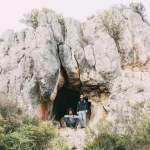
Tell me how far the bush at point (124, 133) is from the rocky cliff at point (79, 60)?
1978mm

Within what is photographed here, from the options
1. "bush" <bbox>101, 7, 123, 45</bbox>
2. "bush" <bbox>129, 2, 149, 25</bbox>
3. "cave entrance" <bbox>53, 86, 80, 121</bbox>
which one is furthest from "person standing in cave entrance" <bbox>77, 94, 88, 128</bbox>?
"bush" <bbox>129, 2, 149, 25</bbox>

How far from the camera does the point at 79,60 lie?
67.6ft

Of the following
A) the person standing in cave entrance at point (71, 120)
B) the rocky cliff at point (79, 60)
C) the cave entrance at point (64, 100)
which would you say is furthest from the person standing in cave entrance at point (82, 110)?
the cave entrance at point (64, 100)

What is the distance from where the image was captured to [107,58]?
20.1 metres

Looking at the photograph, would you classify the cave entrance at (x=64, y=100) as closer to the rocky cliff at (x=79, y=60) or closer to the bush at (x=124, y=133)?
the rocky cliff at (x=79, y=60)

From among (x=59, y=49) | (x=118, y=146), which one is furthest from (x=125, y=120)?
(x=59, y=49)

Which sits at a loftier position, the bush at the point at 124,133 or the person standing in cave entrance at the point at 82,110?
the person standing in cave entrance at the point at 82,110

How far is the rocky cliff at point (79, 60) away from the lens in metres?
18.8

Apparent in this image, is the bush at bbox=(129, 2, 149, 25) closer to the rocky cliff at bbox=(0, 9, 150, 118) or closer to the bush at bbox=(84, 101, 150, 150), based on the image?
the rocky cliff at bbox=(0, 9, 150, 118)

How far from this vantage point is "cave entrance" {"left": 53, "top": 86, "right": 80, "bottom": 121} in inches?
969

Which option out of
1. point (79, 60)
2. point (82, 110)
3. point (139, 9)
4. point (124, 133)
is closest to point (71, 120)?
point (82, 110)

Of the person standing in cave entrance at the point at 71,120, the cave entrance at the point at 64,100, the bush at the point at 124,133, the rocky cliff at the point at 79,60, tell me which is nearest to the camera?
the bush at the point at 124,133

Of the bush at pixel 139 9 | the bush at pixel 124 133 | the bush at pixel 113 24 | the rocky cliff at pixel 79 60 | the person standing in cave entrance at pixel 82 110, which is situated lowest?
the bush at pixel 124 133

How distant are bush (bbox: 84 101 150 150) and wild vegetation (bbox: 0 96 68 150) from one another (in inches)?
70.7
